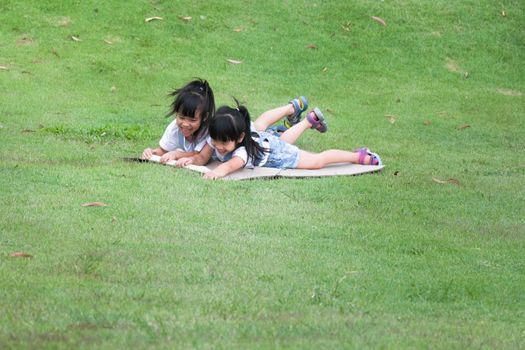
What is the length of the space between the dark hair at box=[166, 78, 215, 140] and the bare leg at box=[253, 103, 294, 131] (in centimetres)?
89

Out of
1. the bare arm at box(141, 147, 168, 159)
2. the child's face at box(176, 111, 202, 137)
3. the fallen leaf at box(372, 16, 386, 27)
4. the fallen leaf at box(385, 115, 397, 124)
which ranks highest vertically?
the child's face at box(176, 111, 202, 137)

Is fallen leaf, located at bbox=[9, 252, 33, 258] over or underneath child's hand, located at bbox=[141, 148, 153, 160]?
over

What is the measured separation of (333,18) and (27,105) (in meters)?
→ 5.97

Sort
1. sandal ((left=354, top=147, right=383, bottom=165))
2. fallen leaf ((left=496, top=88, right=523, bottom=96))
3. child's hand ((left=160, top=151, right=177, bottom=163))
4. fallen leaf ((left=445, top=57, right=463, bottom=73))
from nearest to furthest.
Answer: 1. child's hand ((left=160, top=151, right=177, bottom=163))
2. sandal ((left=354, top=147, right=383, bottom=165))
3. fallen leaf ((left=496, top=88, right=523, bottom=96))
4. fallen leaf ((left=445, top=57, right=463, bottom=73))

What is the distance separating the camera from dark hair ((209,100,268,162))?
8.46m

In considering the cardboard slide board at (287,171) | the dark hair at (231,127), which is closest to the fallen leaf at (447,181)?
the cardboard slide board at (287,171)

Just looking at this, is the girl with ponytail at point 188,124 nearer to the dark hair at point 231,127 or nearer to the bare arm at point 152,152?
the bare arm at point 152,152

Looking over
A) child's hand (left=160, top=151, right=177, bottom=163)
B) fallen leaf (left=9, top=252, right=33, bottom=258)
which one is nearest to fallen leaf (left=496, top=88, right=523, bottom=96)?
child's hand (left=160, top=151, right=177, bottom=163)

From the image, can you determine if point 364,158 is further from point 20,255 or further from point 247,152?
point 20,255

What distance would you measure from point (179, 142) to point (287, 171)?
40.8 inches

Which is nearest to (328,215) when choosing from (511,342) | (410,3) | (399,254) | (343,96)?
(399,254)

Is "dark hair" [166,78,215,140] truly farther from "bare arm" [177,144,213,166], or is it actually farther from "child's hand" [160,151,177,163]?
"child's hand" [160,151,177,163]

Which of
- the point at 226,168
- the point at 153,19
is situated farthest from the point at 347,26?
the point at 226,168

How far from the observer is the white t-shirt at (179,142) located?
353 inches
